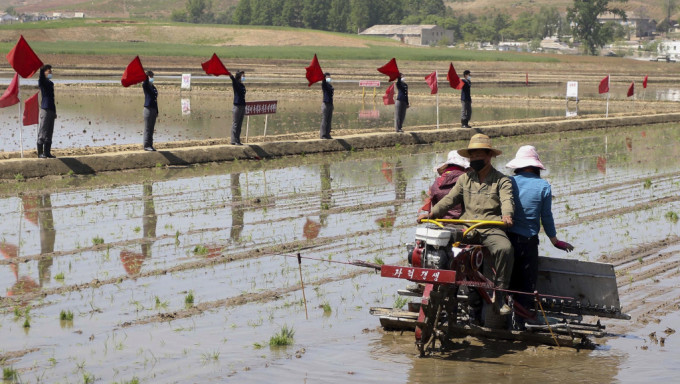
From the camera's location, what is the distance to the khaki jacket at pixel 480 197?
8305 millimetres

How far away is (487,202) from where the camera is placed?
8.34 meters

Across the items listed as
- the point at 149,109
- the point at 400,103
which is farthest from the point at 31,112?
the point at 400,103

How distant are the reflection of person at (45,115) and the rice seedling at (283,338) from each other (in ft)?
36.2

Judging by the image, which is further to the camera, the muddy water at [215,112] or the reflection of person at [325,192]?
the muddy water at [215,112]

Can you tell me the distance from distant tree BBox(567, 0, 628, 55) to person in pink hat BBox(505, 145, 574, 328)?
4955 inches

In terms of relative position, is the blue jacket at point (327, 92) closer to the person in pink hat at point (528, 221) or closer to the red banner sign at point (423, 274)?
the person in pink hat at point (528, 221)

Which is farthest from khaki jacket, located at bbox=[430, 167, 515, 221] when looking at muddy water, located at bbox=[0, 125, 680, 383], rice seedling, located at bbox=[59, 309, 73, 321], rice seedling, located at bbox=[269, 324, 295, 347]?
rice seedling, located at bbox=[59, 309, 73, 321]

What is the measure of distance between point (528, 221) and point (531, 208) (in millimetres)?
111

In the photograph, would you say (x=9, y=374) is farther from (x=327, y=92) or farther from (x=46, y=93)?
(x=327, y=92)

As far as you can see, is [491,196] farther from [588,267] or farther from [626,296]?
[626,296]

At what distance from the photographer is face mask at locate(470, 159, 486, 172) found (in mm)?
8352

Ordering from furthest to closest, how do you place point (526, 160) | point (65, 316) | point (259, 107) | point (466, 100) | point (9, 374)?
point (466, 100) → point (259, 107) → point (65, 316) → point (526, 160) → point (9, 374)

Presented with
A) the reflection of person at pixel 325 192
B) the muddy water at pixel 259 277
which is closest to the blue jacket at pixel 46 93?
the muddy water at pixel 259 277

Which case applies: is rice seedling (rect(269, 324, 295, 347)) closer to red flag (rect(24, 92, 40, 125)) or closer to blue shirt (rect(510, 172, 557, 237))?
blue shirt (rect(510, 172, 557, 237))
